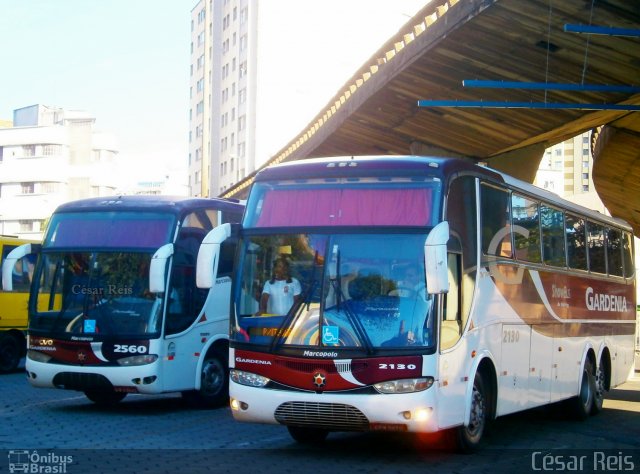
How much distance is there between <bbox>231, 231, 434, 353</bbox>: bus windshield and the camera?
10.3m

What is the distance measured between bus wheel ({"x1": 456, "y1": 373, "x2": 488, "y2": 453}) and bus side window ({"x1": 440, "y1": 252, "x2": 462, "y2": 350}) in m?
0.93

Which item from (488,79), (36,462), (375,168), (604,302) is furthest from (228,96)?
(36,462)

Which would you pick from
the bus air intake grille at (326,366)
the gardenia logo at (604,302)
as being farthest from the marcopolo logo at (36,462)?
the gardenia logo at (604,302)

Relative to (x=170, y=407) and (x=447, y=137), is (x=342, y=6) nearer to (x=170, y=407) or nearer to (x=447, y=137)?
(x=447, y=137)

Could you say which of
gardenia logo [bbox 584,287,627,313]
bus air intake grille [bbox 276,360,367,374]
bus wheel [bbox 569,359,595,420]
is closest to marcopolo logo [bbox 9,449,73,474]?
bus air intake grille [bbox 276,360,367,374]

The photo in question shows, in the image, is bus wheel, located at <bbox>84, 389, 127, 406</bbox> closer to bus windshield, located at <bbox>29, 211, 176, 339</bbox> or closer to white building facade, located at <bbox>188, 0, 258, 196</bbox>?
bus windshield, located at <bbox>29, 211, 176, 339</bbox>

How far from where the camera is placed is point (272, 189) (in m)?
11.4

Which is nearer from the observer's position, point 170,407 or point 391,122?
point 170,407

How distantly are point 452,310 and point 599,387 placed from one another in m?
7.14

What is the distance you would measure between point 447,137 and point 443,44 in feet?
32.5

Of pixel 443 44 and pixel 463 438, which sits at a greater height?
pixel 443 44

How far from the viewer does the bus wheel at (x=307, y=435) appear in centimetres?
1177

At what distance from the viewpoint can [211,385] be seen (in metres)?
16.2

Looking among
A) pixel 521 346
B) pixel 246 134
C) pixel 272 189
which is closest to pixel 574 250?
pixel 521 346
